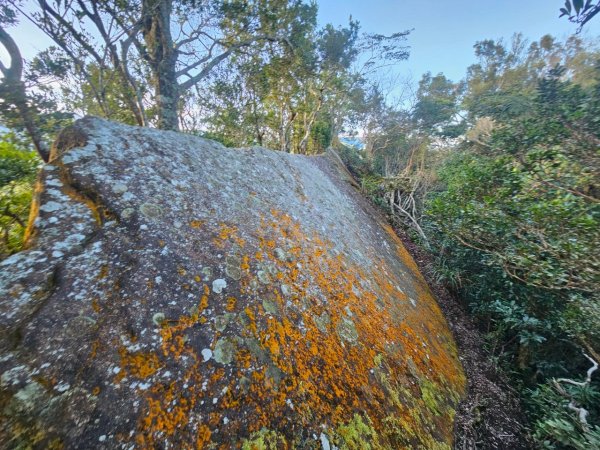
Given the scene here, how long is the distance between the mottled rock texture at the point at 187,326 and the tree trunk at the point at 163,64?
6.56 meters

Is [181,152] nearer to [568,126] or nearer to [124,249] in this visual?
[124,249]

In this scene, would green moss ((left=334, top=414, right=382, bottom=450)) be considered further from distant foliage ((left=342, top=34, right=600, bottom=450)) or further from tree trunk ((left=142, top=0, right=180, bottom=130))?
tree trunk ((left=142, top=0, right=180, bottom=130))

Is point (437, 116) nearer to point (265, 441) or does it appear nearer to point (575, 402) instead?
point (575, 402)

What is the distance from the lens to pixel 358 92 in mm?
21562

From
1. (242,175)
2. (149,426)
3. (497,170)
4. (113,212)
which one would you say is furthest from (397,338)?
(497,170)

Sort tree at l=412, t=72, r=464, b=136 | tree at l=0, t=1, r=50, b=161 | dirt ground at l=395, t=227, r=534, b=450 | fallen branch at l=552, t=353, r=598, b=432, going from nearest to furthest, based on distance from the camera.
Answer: fallen branch at l=552, t=353, r=598, b=432 → dirt ground at l=395, t=227, r=534, b=450 → tree at l=0, t=1, r=50, b=161 → tree at l=412, t=72, r=464, b=136

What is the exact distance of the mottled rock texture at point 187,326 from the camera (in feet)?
4.42

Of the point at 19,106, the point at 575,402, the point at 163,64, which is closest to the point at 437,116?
the point at 163,64

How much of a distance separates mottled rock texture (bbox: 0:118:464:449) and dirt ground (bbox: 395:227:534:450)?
24cm

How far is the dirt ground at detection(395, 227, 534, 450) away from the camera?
2877 mm

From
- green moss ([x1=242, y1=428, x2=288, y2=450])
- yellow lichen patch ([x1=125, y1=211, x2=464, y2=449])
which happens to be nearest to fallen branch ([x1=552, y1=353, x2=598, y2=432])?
yellow lichen patch ([x1=125, y1=211, x2=464, y2=449])

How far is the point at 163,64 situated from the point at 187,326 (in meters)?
10.1

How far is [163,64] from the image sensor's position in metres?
8.88

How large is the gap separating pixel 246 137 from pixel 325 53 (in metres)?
6.49
